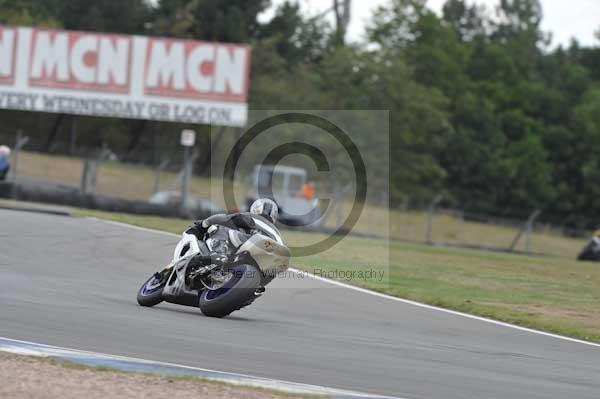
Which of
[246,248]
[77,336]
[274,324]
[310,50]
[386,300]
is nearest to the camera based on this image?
[77,336]

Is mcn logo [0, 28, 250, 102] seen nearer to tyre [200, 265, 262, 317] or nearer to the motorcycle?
the motorcycle

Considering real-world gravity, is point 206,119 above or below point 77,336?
above

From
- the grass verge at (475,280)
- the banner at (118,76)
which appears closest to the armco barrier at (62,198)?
the grass verge at (475,280)

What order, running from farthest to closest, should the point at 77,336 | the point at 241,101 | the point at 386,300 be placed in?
A: 1. the point at 241,101
2. the point at 386,300
3. the point at 77,336

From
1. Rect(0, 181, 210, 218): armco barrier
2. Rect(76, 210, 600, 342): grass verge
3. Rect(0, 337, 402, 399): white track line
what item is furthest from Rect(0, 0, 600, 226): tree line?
Rect(0, 337, 402, 399): white track line

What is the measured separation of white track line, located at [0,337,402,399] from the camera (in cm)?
631

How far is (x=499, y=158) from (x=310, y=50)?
1308 cm

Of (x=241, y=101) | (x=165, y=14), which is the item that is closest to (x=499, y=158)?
(x=165, y=14)

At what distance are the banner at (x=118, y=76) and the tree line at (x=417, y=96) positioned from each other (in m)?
4.33

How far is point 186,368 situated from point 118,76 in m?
25.2

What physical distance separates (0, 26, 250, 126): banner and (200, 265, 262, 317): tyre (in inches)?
844

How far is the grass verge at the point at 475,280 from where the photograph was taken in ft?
42.0

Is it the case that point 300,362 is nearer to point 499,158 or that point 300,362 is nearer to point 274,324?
point 274,324

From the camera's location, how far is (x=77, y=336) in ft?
24.3
